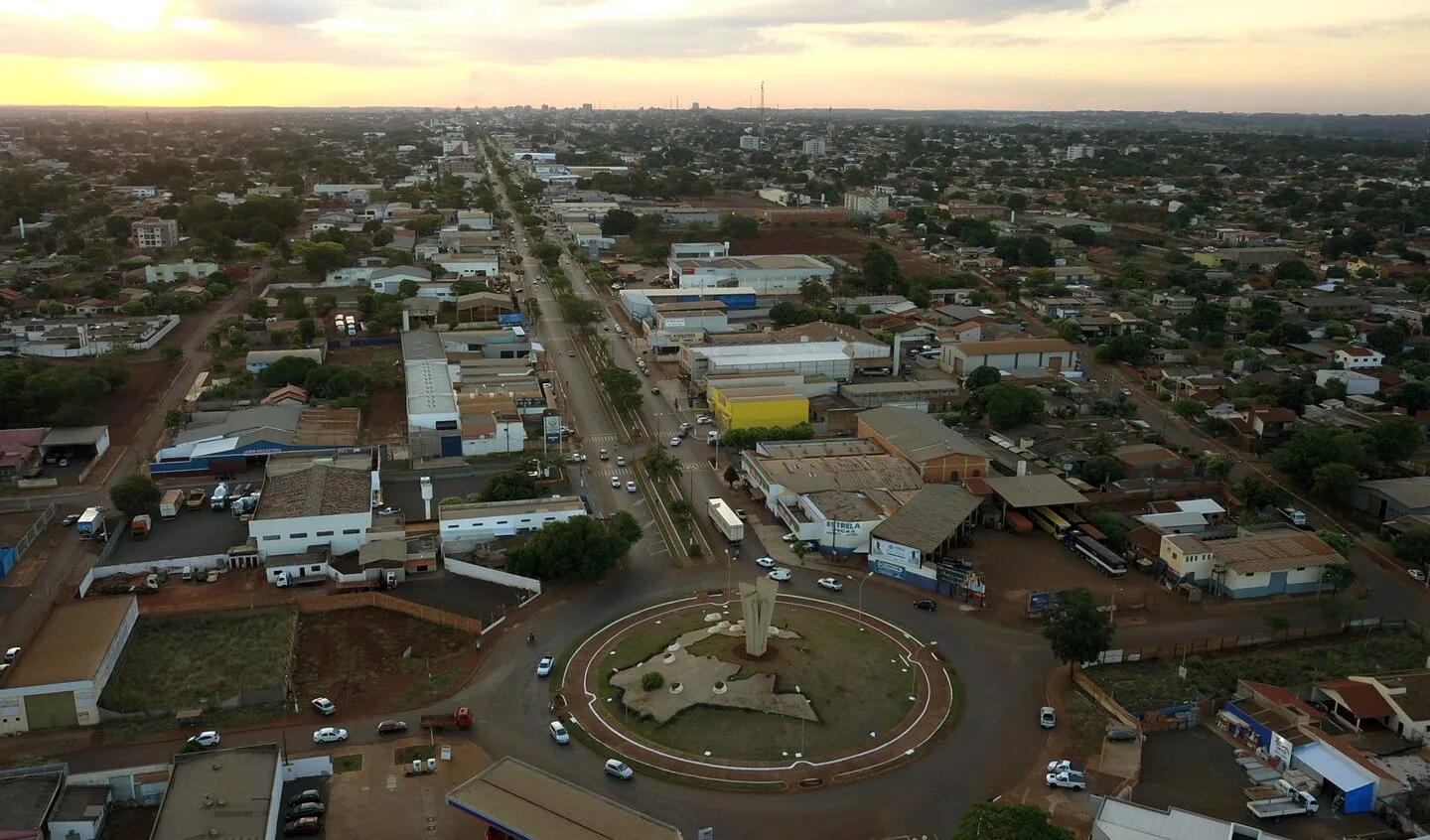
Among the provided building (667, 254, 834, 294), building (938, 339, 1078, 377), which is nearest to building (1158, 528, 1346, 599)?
building (938, 339, 1078, 377)

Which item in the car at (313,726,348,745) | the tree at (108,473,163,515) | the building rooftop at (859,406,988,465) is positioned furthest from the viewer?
the building rooftop at (859,406,988,465)

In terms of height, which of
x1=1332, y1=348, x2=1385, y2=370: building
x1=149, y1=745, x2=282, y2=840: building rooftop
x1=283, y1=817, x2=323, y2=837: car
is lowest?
x1=283, y1=817, x2=323, y2=837: car

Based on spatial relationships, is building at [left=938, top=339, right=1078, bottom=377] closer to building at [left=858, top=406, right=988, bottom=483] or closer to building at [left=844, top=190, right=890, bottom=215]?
building at [left=858, top=406, right=988, bottom=483]

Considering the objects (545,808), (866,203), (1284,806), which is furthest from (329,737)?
(866,203)

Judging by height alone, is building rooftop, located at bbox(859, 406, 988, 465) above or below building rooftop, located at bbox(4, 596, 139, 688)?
above

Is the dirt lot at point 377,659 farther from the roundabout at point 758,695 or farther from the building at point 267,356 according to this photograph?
the building at point 267,356

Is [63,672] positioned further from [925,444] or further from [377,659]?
[925,444]

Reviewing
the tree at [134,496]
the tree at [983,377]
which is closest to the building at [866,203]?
the tree at [983,377]
